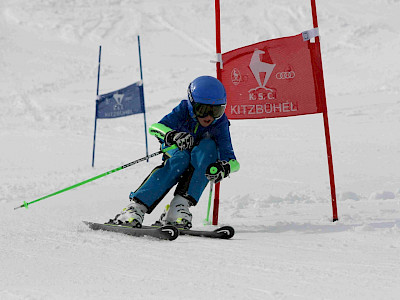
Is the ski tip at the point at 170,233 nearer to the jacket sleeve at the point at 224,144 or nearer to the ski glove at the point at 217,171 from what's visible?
the ski glove at the point at 217,171

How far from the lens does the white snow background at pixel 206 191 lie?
215 centimetres

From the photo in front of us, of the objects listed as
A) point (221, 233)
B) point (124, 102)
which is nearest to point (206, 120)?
point (221, 233)

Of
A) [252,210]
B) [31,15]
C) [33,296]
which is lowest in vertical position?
[33,296]

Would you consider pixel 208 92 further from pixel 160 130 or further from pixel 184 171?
Answer: pixel 184 171

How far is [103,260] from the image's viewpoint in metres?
2.46

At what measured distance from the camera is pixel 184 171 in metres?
3.68

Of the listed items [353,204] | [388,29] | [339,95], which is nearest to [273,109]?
[353,204]

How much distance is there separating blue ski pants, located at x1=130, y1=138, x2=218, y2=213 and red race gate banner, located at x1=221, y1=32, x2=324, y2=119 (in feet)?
2.37

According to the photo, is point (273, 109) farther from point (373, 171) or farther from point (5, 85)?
point (5, 85)

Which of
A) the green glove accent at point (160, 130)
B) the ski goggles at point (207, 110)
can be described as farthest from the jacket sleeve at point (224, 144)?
the green glove accent at point (160, 130)

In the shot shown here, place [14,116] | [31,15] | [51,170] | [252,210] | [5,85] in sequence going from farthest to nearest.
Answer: [31,15] → [5,85] → [14,116] → [51,170] → [252,210]

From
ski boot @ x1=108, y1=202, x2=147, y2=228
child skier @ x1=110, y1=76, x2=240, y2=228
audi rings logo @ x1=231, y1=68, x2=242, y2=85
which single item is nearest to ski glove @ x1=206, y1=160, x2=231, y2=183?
child skier @ x1=110, y1=76, x2=240, y2=228

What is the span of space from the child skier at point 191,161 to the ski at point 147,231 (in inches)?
3.4

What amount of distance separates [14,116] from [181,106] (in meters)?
12.7
